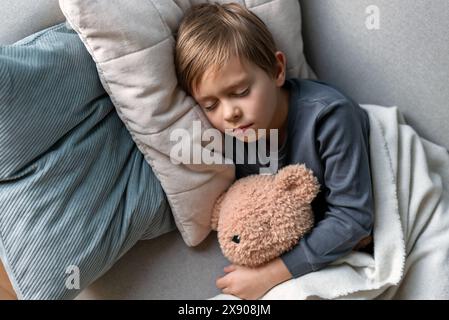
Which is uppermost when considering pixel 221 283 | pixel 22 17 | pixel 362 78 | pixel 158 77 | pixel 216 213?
pixel 22 17

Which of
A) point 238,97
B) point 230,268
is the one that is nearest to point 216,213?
point 230,268

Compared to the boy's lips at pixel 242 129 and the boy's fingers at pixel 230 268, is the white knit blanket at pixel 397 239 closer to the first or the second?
the boy's fingers at pixel 230 268

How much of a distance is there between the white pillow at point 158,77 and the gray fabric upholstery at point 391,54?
3.4 inches

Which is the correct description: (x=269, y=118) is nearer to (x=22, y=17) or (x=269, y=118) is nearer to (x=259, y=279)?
(x=259, y=279)

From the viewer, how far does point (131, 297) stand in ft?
2.97

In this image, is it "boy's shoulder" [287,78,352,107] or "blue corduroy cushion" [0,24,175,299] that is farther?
"boy's shoulder" [287,78,352,107]

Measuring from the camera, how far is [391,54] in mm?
914

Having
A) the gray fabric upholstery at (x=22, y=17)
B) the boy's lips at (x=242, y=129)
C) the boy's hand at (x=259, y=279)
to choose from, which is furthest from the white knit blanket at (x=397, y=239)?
the gray fabric upholstery at (x=22, y=17)

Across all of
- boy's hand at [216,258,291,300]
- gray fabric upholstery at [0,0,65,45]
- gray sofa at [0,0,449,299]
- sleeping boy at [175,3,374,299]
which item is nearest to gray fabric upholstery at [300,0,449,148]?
gray sofa at [0,0,449,299]

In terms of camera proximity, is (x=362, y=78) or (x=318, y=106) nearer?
(x=318, y=106)

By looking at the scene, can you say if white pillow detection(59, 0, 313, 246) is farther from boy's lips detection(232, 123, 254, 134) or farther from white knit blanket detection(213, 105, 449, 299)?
white knit blanket detection(213, 105, 449, 299)

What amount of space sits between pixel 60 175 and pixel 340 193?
1.50 ft

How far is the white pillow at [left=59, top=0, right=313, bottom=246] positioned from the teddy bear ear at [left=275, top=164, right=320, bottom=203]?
→ 4.3 inches

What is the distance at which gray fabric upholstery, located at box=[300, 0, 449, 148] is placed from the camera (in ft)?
2.82
